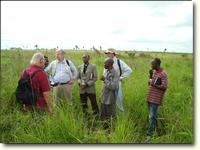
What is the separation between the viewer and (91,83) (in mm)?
4758

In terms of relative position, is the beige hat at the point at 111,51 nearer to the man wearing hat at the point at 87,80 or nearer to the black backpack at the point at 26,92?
the man wearing hat at the point at 87,80

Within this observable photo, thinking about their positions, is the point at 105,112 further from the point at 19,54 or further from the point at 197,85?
the point at 19,54

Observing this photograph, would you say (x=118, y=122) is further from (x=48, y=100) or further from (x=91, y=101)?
(x=91, y=101)

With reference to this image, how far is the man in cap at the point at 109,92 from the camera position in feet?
14.0

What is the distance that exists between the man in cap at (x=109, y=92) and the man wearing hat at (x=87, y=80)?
1.17 ft

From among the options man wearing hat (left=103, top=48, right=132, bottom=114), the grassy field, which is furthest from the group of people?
the grassy field

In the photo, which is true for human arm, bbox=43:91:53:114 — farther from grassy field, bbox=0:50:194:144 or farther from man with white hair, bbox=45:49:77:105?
man with white hair, bbox=45:49:77:105

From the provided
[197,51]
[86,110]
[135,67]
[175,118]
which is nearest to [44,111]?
[86,110]

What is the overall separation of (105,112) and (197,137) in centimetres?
103

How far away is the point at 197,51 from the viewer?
3.80 m

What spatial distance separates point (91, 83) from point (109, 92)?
48cm

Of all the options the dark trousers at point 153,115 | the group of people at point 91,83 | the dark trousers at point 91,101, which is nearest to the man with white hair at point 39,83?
the group of people at point 91,83

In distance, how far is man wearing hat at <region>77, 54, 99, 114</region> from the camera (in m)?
4.76

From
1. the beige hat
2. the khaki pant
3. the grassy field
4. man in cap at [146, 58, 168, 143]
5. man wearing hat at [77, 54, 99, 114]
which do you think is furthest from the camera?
man wearing hat at [77, 54, 99, 114]
